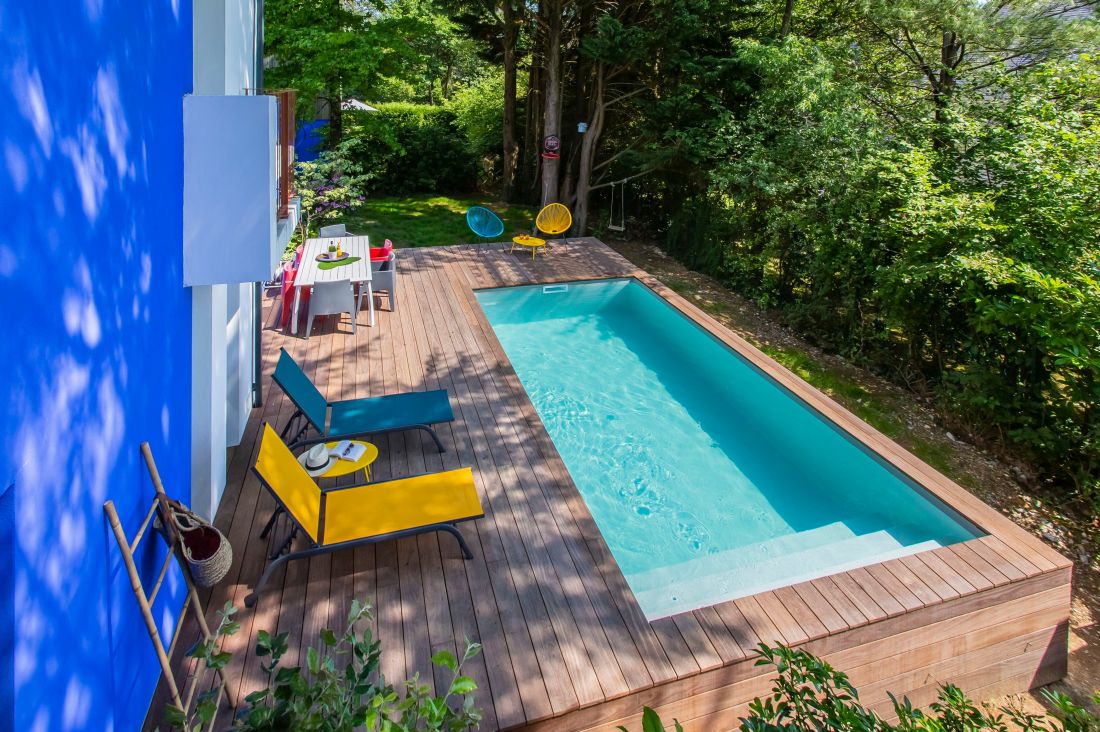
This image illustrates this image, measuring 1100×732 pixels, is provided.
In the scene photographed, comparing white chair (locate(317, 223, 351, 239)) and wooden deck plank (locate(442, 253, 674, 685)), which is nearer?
wooden deck plank (locate(442, 253, 674, 685))

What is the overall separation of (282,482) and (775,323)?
24.2 feet

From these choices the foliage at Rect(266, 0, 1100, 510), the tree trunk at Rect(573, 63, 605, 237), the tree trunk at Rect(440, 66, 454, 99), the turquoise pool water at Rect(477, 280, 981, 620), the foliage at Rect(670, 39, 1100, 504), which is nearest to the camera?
the turquoise pool water at Rect(477, 280, 981, 620)

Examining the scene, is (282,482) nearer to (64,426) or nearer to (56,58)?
(64,426)

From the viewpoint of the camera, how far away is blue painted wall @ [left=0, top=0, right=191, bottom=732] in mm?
1981

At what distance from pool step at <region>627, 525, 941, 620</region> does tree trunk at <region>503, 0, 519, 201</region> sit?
1173 centimetres

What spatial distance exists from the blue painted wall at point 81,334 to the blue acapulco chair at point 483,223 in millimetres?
8103

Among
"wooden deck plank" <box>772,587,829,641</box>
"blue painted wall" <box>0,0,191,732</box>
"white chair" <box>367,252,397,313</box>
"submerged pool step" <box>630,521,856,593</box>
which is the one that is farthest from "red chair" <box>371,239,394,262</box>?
"wooden deck plank" <box>772,587,829,641</box>

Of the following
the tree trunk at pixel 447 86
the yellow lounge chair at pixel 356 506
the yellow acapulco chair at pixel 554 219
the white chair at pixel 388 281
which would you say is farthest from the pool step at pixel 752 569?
the tree trunk at pixel 447 86

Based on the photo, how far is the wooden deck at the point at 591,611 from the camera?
3.49m

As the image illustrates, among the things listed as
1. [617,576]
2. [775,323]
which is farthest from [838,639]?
[775,323]

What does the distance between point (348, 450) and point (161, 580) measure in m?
1.89

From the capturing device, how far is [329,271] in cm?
764

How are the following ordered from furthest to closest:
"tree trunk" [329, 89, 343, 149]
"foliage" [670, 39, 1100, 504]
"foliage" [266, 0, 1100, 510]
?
"tree trunk" [329, 89, 343, 149], "foliage" [266, 0, 1100, 510], "foliage" [670, 39, 1100, 504]

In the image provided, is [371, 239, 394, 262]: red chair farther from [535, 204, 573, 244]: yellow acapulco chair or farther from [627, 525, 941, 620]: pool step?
[627, 525, 941, 620]: pool step
